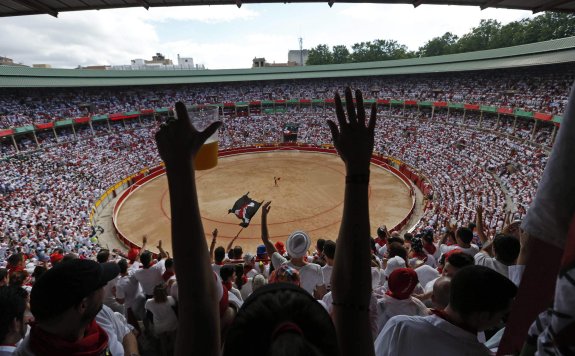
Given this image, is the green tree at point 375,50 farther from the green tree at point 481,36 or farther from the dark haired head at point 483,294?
the dark haired head at point 483,294

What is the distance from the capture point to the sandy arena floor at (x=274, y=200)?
69.1ft

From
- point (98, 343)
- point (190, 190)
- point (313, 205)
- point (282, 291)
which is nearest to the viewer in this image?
point (282, 291)

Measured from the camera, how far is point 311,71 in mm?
50938

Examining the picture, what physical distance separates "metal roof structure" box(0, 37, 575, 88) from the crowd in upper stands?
259cm

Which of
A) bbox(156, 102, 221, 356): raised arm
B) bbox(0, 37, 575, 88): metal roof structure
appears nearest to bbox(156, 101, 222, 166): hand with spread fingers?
bbox(156, 102, 221, 356): raised arm

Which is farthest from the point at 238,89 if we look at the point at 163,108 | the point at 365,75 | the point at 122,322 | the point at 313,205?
the point at 122,322

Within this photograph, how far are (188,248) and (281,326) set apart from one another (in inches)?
24.8

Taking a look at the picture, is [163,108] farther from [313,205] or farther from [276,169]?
[313,205]

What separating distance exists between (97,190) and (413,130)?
35.2m

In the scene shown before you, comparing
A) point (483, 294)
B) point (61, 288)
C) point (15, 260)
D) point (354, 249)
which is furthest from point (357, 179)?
point (15, 260)

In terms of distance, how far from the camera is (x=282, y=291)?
1.12 m

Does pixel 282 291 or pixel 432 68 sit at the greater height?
pixel 432 68

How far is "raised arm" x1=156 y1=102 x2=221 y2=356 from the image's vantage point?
131 cm

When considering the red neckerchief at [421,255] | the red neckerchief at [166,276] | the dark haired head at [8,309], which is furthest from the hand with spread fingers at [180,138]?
the red neckerchief at [421,255]
